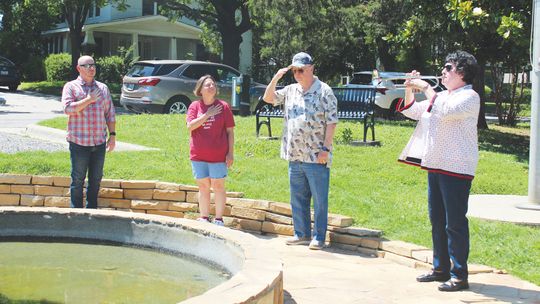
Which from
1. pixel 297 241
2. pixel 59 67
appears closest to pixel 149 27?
pixel 59 67

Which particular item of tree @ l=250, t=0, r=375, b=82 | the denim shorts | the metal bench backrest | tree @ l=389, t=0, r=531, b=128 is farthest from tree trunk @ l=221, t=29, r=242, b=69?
the denim shorts

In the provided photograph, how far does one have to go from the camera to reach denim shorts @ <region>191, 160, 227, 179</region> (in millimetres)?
7199

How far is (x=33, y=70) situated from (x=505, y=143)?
30.4 metres

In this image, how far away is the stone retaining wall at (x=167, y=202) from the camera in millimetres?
7043

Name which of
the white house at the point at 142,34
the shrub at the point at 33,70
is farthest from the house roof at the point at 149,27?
the shrub at the point at 33,70

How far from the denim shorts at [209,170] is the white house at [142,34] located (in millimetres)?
34310

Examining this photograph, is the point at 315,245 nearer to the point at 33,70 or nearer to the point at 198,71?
the point at 198,71

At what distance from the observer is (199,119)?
7.18 meters

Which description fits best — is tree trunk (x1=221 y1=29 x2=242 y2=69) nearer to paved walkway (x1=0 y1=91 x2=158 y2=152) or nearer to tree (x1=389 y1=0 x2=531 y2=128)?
→ paved walkway (x1=0 y1=91 x2=158 y2=152)

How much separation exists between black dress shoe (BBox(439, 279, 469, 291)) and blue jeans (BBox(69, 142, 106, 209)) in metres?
3.68

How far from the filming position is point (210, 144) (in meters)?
7.21

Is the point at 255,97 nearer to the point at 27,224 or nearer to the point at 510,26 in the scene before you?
the point at 510,26

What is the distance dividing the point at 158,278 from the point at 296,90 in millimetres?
2451

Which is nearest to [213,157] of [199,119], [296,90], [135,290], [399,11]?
[199,119]
